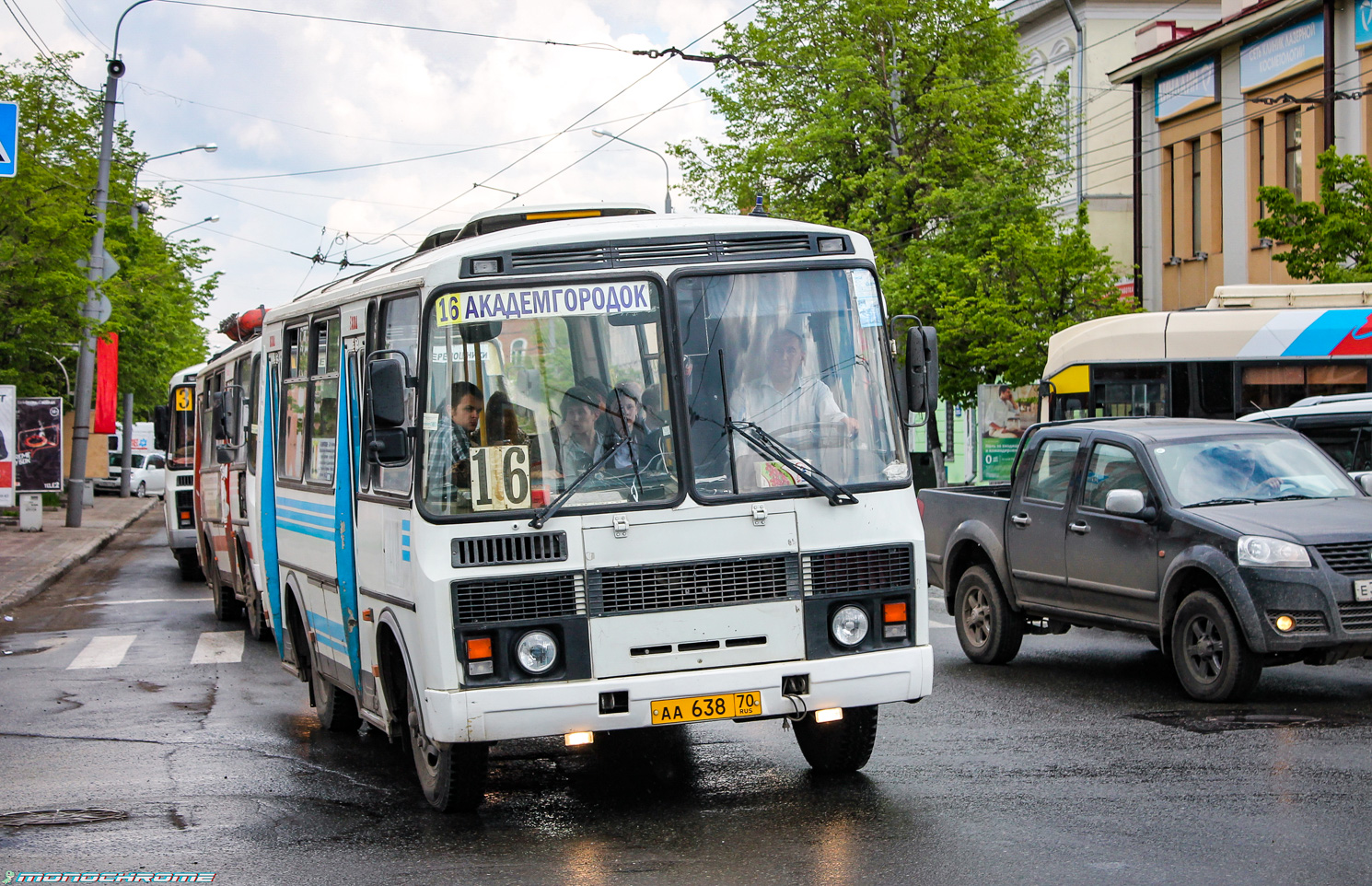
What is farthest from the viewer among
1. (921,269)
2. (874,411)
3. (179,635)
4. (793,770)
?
(921,269)

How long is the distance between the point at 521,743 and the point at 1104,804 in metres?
3.73

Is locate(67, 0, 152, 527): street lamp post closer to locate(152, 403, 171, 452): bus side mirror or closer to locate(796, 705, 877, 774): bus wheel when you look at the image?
locate(152, 403, 171, 452): bus side mirror

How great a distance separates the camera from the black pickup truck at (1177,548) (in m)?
9.54

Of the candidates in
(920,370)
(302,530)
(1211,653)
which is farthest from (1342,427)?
(302,530)

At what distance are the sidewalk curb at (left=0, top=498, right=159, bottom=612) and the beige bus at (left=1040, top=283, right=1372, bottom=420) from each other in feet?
49.2

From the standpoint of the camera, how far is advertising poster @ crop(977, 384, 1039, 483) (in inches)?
1175

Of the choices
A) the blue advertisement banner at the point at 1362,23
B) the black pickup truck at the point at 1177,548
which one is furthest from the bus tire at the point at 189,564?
the blue advertisement banner at the point at 1362,23

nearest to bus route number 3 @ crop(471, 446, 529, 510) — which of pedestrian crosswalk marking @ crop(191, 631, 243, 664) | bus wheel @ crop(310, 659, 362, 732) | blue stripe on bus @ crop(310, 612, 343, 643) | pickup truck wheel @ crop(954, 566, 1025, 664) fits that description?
blue stripe on bus @ crop(310, 612, 343, 643)

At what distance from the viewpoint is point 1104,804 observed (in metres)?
7.16

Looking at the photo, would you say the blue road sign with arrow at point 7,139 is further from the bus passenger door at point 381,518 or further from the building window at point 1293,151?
the building window at point 1293,151

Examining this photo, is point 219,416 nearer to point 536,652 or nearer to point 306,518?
point 306,518

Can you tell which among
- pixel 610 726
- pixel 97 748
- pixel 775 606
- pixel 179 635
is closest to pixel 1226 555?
pixel 775 606

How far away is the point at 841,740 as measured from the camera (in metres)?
7.90

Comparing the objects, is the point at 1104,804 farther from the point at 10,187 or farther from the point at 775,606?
the point at 10,187
